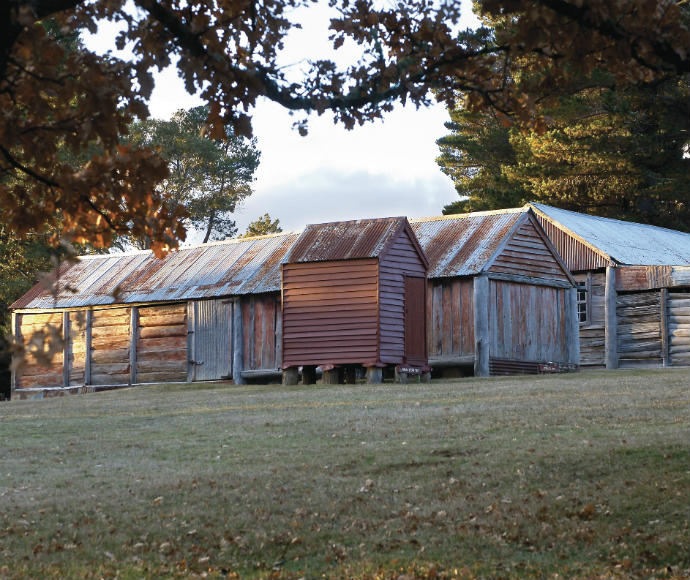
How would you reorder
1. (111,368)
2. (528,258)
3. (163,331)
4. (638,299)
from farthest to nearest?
(638,299), (111,368), (163,331), (528,258)

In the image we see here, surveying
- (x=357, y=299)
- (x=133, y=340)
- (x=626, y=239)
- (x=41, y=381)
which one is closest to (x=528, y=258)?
(x=357, y=299)

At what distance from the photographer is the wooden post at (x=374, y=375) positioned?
29438mm

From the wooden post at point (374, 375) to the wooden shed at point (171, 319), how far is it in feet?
14.0

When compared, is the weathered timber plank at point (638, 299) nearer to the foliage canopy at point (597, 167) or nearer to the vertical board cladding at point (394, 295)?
the foliage canopy at point (597, 167)

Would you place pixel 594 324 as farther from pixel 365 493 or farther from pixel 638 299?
pixel 365 493

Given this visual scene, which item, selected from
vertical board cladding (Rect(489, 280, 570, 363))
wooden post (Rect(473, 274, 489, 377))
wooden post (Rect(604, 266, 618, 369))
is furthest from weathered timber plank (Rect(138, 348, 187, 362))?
wooden post (Rect(604, 266, 618, 369))

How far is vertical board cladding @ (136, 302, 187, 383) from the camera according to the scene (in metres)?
34.9

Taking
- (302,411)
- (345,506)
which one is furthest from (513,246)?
(345,506)

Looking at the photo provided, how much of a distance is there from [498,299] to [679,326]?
7.31 meters

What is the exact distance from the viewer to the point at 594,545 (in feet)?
35.0

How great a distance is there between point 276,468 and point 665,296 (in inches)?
943

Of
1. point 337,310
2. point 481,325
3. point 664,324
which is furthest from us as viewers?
point 664,324

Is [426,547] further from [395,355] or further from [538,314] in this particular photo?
[538,314]

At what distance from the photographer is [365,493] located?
13109mm
